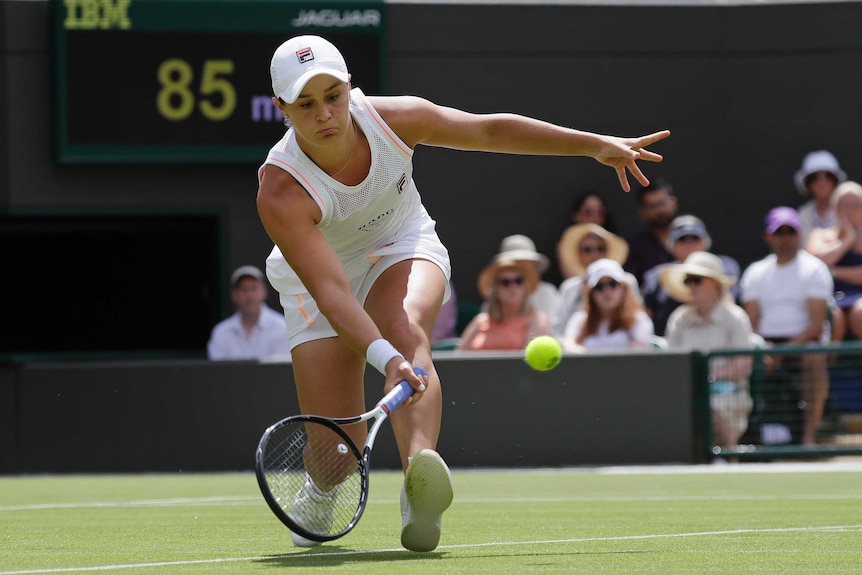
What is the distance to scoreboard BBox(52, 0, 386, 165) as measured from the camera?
12.9 metres

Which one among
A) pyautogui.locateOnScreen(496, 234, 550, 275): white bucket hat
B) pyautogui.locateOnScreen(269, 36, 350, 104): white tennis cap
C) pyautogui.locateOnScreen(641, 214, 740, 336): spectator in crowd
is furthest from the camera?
pyautogui.locateOnScreen(641, 214, 740, 336): spectator in crowd

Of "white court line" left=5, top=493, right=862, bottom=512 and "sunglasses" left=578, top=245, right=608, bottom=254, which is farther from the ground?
"sunglasses" left=578, top=245, right=608, bottom=254

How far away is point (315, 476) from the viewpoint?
5.44 metres

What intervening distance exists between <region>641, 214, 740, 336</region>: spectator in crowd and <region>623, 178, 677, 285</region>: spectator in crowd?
9cm

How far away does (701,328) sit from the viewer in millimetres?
11633

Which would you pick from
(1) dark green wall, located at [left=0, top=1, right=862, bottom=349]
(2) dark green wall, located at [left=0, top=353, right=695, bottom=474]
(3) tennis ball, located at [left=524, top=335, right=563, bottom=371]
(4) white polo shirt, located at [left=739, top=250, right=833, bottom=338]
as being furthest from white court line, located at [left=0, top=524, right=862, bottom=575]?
(1) dark green wall, located at [left=0, top=1, right=862, bottom=349]

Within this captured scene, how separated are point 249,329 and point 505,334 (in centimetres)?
213

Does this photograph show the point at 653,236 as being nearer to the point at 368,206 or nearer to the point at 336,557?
the point at 368,206

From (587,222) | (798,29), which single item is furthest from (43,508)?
(798,29)

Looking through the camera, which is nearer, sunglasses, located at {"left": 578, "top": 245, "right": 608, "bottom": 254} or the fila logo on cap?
the fila logo on cap

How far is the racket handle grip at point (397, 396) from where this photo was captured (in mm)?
5004

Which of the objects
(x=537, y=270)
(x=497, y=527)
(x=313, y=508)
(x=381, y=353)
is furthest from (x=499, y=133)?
(x=537, y=270)

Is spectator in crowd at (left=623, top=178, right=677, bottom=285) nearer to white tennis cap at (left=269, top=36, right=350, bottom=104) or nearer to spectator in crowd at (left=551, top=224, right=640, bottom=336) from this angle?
spectator in crowd at (left=551, top=224, right=640, bottom=336)

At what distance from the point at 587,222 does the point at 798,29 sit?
291 cm
